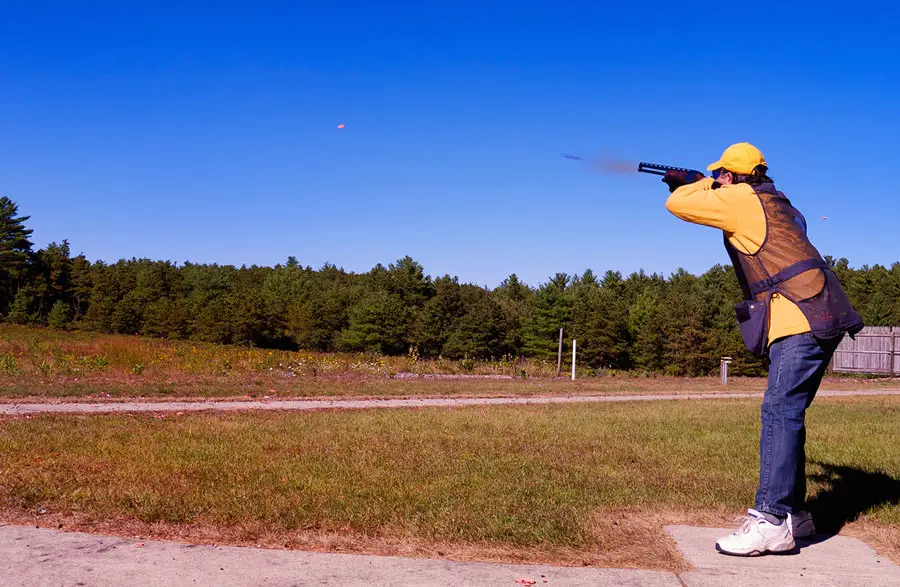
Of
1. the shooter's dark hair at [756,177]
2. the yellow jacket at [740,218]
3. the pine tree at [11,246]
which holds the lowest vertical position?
the yellow jacket at [740,218]

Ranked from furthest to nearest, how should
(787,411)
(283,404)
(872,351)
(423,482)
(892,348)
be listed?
1. (892,348)
2. (872,351)
3. (283,404)
4. (423,482)
5. (787,411)

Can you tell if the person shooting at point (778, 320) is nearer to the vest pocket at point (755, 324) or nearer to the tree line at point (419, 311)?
the vest pocket at point (755, 324)

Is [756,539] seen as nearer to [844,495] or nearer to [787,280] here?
[787,280]

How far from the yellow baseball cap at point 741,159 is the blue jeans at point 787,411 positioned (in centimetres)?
104

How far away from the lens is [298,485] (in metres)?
5.52

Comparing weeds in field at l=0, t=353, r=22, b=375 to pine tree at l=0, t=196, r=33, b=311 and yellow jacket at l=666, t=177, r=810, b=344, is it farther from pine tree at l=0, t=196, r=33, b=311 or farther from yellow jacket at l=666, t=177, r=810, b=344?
pine tree at l=0, t=196, r=33, b=311

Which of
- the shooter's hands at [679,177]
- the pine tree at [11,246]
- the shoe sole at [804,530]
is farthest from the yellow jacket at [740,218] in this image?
the pine tree at [11,246]

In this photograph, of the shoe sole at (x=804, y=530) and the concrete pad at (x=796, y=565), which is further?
the shoe sole at (x=804, y=530)

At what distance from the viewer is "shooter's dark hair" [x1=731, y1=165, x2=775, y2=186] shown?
448 cm

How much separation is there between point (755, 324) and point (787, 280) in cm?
29

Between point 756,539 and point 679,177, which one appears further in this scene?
point 679,177

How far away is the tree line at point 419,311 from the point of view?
52.7 m

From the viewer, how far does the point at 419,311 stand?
216ft

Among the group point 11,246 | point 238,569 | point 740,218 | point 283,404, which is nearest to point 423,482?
point 238,569
